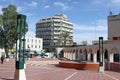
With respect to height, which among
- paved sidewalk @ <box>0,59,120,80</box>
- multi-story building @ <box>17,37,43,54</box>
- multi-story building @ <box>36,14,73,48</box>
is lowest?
paved sidewalk @ <box>0,59,120,80</box>

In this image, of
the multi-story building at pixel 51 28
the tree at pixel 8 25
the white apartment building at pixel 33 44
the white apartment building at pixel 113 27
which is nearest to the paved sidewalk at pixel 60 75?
the white apartment building at pixel 113 27

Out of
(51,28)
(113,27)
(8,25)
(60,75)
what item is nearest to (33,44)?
(51,28)

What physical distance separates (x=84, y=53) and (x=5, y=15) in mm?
23485

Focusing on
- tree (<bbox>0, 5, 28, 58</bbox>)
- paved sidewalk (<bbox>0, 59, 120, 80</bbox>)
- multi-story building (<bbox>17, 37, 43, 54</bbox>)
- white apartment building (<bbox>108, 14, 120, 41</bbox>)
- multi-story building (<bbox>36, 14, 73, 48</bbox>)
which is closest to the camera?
paved sidewalk (<bbox>0, 59, 120, 80</bbox>)

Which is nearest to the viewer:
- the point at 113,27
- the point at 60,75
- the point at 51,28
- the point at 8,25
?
the point at 60,75

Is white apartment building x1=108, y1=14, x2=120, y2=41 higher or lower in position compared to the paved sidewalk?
higher

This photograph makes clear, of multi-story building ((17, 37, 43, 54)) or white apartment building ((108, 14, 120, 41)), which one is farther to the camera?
multi-story building ((17, 37, 43, 54))

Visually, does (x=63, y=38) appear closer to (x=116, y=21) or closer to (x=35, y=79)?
(x=116, y=21)

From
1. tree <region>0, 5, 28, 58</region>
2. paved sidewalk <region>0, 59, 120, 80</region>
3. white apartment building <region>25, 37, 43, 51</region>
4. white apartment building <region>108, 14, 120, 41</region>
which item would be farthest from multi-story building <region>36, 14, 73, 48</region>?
paved sidewalk <region>0, 59, 120, 80</region>

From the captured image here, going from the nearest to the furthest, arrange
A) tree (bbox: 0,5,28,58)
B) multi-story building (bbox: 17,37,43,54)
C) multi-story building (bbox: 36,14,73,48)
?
tree (bbox: 0,5,28,58) < multi-story building (bbox: 17,37,43,54) < multi-story building (bbox: 36,14,73,48)

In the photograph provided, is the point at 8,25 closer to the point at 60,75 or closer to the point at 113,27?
the point at 113,27

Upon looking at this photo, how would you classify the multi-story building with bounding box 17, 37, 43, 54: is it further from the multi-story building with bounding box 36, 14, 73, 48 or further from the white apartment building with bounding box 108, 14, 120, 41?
the white apartment building with bounding box 108, 14, 120, 41

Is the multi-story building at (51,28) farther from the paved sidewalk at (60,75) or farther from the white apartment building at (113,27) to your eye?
the paved sidewalk at (60,75)

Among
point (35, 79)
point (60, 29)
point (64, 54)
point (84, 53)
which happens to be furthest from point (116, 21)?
point (60, 29)
